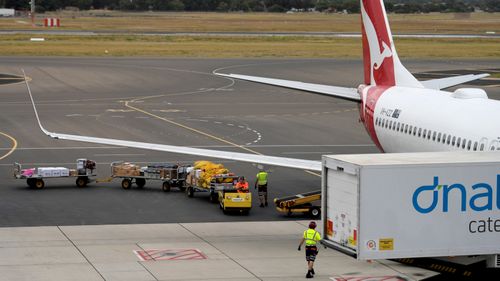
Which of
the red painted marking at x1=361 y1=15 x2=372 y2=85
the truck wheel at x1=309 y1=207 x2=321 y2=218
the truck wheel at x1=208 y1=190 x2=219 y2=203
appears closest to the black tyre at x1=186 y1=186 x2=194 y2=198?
the truck wheel at x1=208 y1=190 x2=219 y2=203

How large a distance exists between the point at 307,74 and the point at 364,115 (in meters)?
53.0

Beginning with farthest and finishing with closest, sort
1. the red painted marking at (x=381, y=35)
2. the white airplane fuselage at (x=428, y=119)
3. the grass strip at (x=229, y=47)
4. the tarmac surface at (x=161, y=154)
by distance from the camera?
the grass strip at (x=229, y=47) → the red painted marking at (x=381, y=35) → the white airplane fuselage at (x=428, y=119) → the tarmac surface at (x=161, y=154)

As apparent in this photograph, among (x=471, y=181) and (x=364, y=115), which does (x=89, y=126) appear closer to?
(x=364, y=115)

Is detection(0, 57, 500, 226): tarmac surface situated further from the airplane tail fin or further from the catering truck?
the catering truck

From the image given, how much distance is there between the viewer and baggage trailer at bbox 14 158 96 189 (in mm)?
45616

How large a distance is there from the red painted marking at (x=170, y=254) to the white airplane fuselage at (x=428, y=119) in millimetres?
9575

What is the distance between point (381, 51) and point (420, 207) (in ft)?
72.6

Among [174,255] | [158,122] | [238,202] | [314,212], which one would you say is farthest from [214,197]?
[158,122]

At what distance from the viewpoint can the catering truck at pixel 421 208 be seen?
25.9 meters

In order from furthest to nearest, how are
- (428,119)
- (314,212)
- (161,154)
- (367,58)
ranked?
1. (161,154)
2. (367,58)
3. (314,212)
4. (428,119)

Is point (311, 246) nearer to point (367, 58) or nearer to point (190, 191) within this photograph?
point (190, 191)

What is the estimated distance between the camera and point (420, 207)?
85.6 feet

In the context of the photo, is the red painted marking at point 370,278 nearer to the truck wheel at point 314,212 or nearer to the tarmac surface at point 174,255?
the tarmac surface at point 174,255

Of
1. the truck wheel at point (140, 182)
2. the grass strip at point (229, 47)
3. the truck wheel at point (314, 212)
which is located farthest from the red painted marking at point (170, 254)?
the grass strip at point (229, 47)
